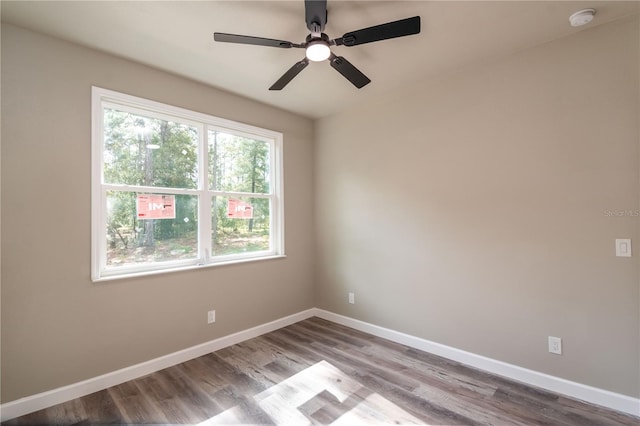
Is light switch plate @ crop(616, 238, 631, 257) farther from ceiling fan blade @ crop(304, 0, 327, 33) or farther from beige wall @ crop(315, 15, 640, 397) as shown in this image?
ceiling fan blade @ crop(304, 0, 327, 33)

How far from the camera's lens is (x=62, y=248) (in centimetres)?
219

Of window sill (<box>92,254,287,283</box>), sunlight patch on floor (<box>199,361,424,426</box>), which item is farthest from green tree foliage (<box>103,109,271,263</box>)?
sunlight patch on floor (<box>199,361,424,426</box>)

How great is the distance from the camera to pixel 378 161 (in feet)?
11.1

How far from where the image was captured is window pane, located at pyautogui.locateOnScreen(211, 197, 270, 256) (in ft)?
10.5

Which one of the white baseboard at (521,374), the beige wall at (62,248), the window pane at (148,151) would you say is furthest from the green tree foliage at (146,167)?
the white baseboard at (521,374)

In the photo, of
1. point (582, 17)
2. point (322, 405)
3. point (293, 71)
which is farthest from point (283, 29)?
point (322, 405)

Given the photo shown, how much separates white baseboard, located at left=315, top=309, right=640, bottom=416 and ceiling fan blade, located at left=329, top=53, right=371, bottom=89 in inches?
99.0

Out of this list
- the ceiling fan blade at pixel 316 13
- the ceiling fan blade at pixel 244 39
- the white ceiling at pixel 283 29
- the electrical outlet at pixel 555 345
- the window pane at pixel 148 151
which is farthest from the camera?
the window pane at pixel 148 151

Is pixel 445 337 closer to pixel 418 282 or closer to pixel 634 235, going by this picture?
pixel 418 282

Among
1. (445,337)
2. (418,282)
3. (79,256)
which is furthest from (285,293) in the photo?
(79,256)

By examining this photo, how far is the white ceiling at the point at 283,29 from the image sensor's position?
1.90 m

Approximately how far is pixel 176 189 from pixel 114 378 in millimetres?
1641

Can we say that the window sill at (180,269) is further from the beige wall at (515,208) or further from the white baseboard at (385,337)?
the beige wall at (515,208)

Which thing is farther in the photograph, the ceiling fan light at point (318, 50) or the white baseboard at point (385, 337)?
the white baseboard at point (385, 337)
